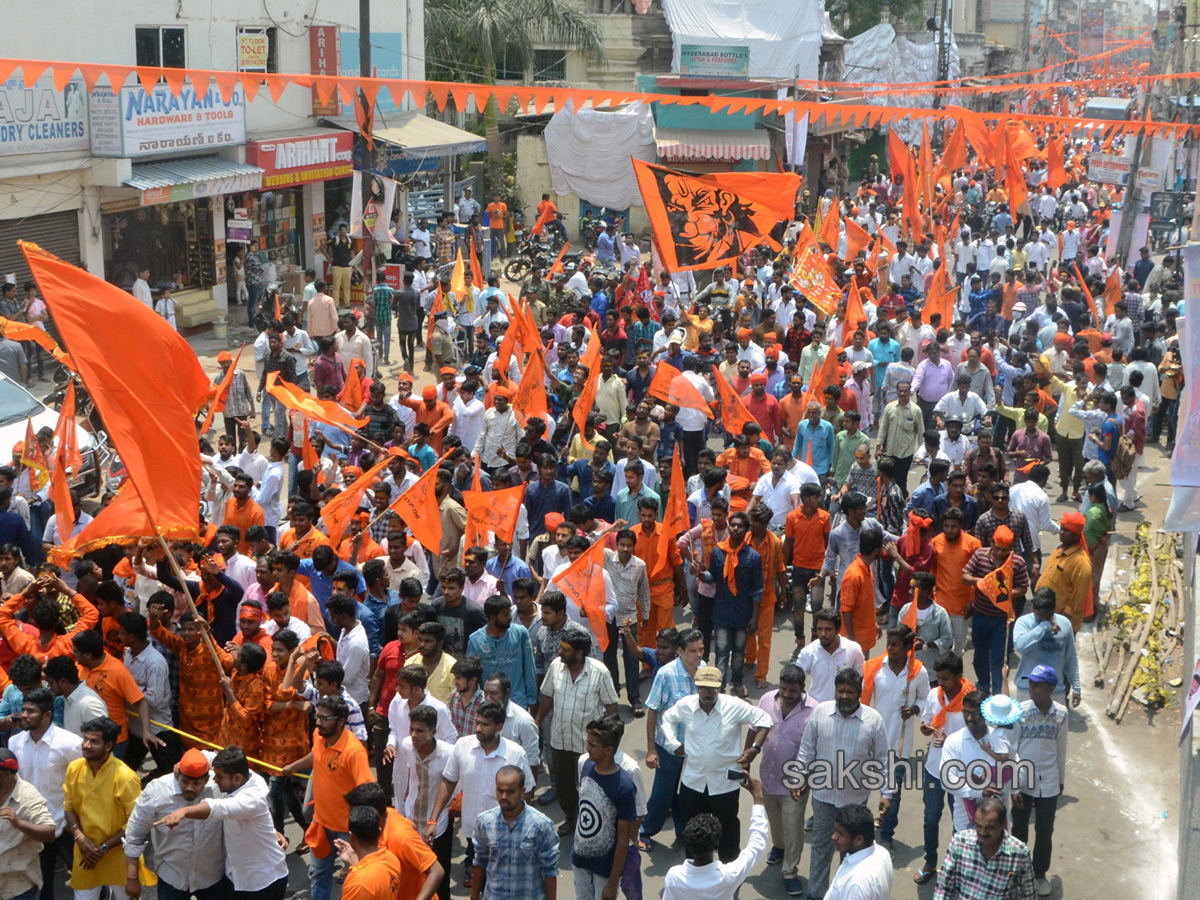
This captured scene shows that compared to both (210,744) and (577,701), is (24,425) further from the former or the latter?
(577,701)

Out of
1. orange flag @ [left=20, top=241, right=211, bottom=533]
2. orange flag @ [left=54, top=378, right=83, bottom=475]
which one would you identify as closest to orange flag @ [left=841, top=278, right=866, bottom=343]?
orange flag @ [left=54, top=378, right=83, bottom=475]

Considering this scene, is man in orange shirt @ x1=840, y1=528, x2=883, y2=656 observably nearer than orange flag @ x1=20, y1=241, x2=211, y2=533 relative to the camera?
No

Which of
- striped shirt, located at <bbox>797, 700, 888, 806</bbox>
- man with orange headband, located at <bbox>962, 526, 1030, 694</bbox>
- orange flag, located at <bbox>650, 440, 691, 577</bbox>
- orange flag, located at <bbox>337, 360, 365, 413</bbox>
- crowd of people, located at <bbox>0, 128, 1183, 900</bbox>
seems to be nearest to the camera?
crowd of people, located at <bbox>0, 128, 1183, 900</bbox>

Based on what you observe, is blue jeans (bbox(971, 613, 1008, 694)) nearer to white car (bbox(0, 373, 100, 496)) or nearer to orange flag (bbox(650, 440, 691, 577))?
orange flag (bbox(650, 440, 691, 577))

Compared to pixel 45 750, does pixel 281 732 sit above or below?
below

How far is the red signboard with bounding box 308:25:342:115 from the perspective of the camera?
80.1 ft

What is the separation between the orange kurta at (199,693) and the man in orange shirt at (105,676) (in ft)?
1.09

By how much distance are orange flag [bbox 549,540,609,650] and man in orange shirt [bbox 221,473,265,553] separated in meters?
2.46

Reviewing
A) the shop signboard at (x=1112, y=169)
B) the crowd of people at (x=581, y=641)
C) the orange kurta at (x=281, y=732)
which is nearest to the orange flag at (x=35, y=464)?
the crowd of people at (x=581, y=641)

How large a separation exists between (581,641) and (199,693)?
6.72 ft

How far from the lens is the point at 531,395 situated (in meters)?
11.9

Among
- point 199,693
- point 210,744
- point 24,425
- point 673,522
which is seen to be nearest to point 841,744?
point 673,522

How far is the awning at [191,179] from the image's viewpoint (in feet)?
63.6

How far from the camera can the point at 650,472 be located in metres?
10.6
